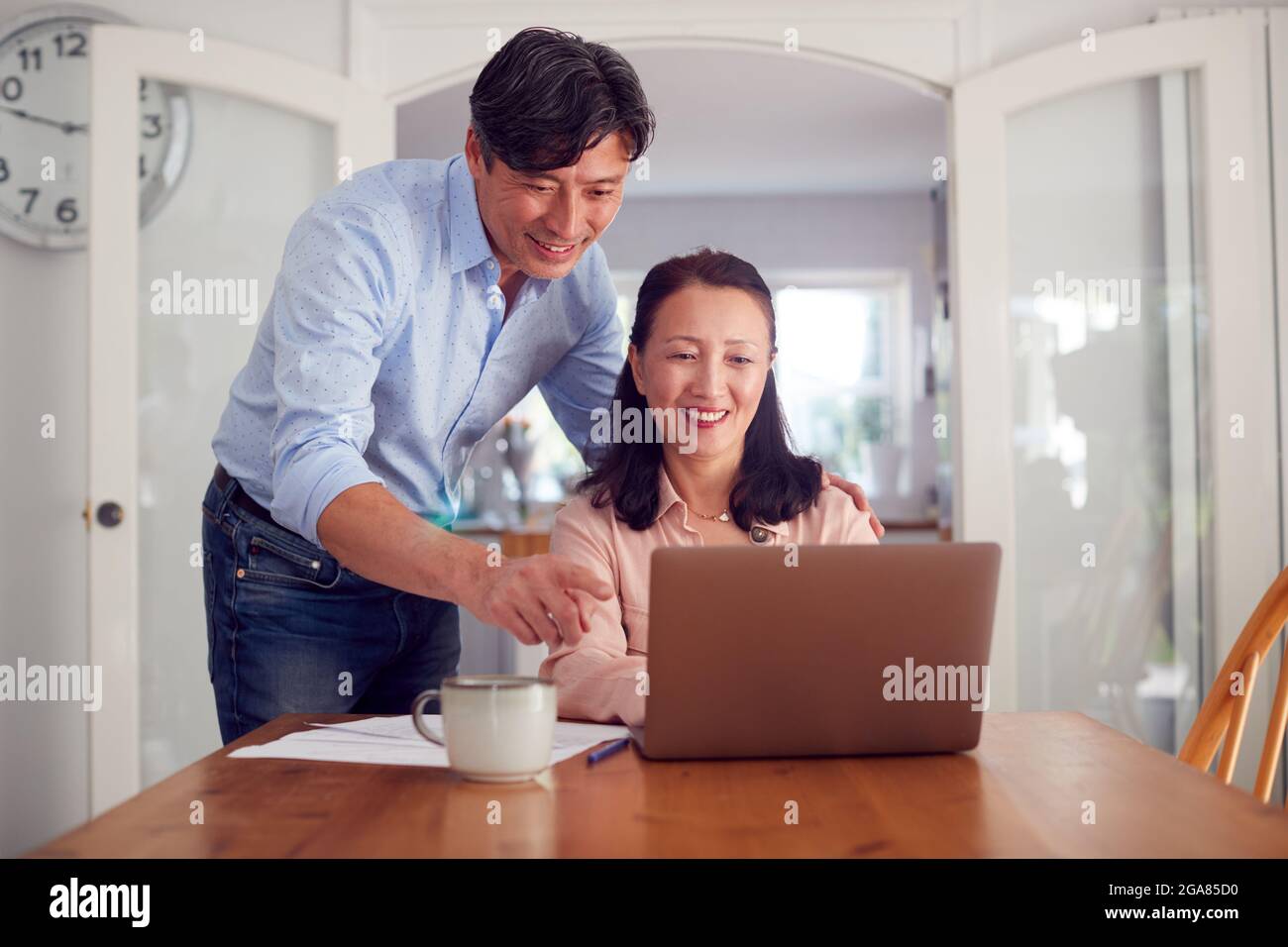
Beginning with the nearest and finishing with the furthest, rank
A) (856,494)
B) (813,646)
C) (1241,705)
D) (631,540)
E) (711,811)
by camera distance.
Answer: (711,811) → (813,646) → (1241,705) → (631,540) → (856,494)

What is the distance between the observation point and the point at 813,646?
100 centimetres

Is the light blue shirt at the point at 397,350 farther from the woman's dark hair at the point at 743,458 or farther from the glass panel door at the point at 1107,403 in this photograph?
the glass panel door at the point at 1107,403

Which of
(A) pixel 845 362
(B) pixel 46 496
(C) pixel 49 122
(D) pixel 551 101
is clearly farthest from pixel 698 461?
(A) pixel 845 362

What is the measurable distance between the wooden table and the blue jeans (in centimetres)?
61

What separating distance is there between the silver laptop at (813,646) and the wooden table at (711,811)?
0.11ft

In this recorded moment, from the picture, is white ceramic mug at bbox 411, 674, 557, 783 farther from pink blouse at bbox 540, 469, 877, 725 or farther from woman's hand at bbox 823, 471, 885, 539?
woman's hand at bbox 823, 471, 885, 539

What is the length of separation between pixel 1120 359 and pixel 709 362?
180cm

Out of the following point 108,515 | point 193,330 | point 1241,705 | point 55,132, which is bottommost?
point 1241,705

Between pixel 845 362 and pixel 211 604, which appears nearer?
pixel 211 604

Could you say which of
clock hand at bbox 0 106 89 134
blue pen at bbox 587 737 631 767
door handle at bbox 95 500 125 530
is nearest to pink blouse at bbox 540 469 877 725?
blue pen at bbox 587 737 631 767

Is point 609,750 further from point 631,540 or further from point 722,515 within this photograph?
point 722,515

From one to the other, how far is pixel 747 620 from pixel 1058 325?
8.01ft
